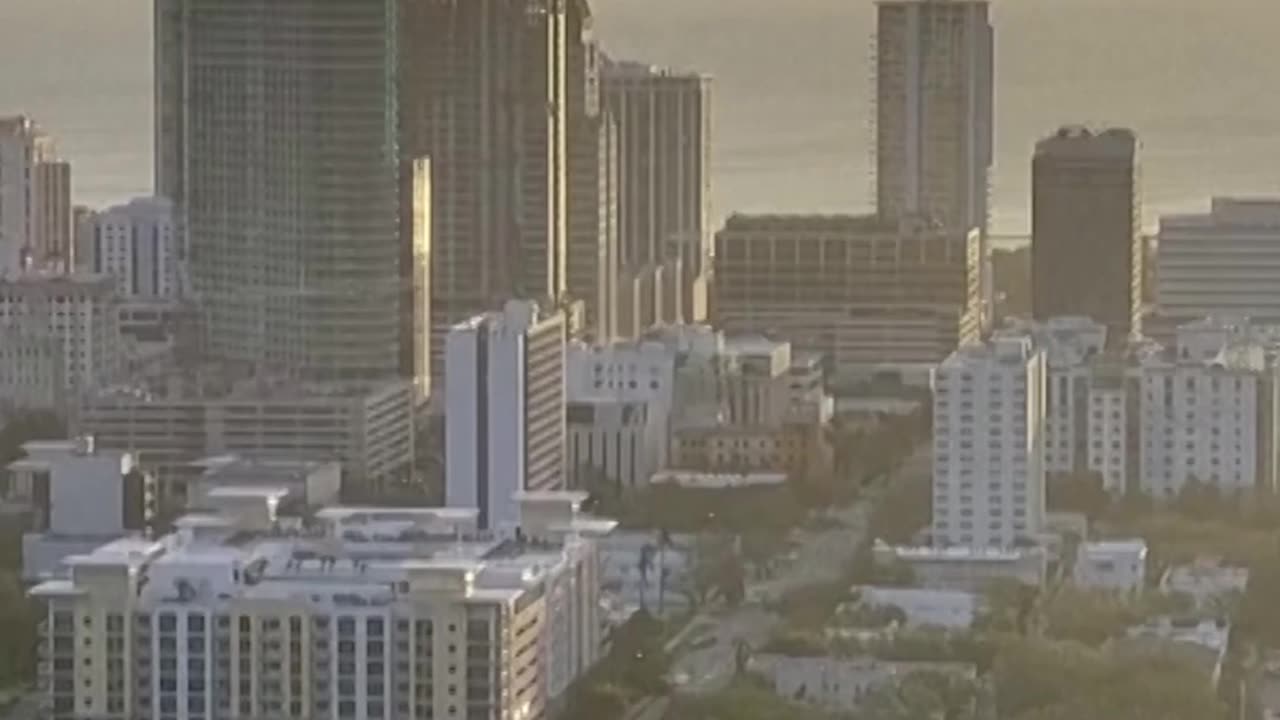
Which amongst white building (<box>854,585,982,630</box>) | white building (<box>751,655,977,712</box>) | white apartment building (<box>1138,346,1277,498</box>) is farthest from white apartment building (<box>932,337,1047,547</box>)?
white building (<box>751,655,977,712</box>)

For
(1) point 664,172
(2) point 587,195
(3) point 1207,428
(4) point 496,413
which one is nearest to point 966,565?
(4) point 496,413

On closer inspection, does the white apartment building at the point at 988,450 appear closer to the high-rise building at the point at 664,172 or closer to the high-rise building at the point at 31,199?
the high-rise building at the point at 664,172

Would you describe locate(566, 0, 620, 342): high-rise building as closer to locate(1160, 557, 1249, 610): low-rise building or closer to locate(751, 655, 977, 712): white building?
locate(1160, 557, 1249, 610): low-rise building

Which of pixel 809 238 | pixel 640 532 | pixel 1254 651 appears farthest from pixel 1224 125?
pixel 1254 651

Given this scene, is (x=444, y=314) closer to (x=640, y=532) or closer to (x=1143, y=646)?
(x=640, y=532)

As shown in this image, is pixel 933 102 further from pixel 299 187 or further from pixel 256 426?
pixel 256 426

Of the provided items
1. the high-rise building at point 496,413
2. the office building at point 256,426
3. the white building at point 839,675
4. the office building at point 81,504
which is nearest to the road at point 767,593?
the white building at point 839,675

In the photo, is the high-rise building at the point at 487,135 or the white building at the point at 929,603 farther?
the high-rise building at the point at 487,135
